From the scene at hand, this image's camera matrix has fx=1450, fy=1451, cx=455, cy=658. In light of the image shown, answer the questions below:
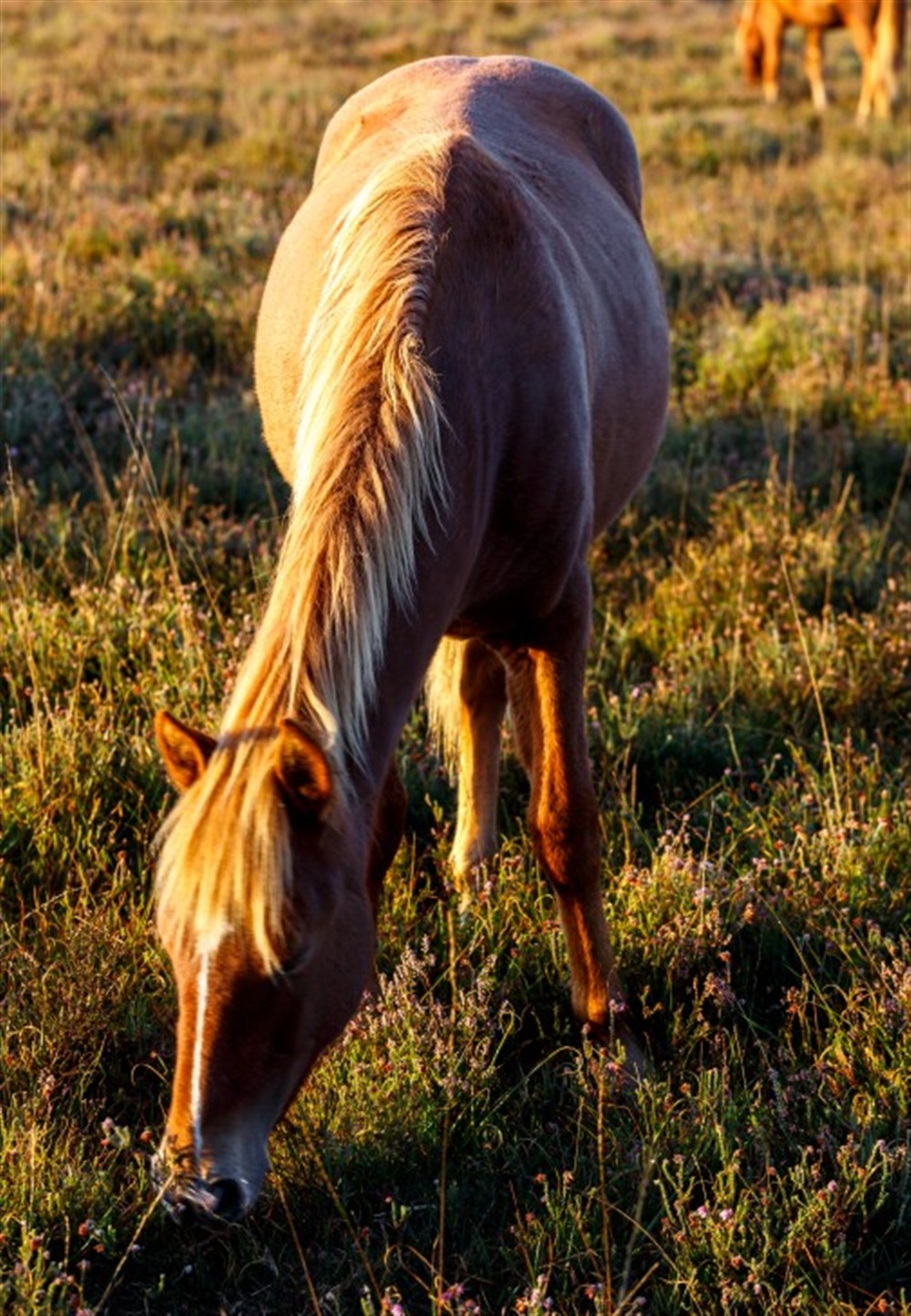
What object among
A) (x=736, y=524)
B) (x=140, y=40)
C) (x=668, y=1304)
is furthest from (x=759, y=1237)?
(x=140, y=40)

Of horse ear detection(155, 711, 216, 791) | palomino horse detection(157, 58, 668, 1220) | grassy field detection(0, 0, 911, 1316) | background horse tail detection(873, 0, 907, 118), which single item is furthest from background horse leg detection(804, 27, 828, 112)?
horse ear detection(155, 711, 216, 791)

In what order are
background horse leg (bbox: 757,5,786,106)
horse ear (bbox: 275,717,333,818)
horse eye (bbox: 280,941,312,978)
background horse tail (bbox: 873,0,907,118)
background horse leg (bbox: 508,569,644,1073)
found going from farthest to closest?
background horse leg (bbox: 757,5,786,106)
background horse tail (bbox: 873,0,907,118)
background horse leg (bbox: 508,569,644,1073)
horse eye (bbox: 280,941,312,978)
horse ear (bbox: 275,717,333,818)

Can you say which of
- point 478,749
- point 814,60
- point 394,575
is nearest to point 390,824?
point 478,749

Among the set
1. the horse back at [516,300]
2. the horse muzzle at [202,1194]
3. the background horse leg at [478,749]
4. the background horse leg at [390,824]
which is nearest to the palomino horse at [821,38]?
the horse back at [516,300]

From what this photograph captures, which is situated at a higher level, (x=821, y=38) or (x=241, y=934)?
(x=821, y=38)

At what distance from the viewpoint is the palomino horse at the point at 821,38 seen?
1512 centimetres

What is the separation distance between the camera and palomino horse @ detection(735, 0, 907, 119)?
15.1 m

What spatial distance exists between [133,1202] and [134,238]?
661 centimetres

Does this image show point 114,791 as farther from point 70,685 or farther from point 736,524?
point 736,524

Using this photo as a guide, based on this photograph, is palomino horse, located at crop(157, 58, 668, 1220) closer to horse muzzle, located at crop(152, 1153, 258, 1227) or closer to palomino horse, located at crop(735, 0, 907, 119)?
horse muzzle, located at crop(152, 1153, 258, 1227)

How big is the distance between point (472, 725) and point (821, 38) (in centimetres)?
1576

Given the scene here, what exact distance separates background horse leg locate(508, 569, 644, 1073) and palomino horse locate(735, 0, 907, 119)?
504 inches

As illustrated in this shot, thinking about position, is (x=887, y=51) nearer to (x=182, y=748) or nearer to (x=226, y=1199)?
(x=182, y=748)

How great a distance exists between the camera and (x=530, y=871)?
3.64 meters
